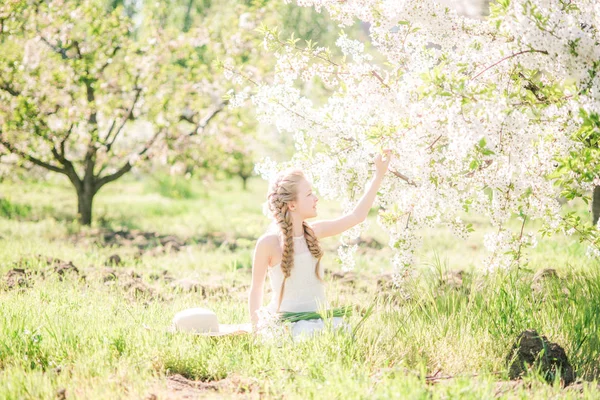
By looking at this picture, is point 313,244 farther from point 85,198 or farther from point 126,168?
point 85,198

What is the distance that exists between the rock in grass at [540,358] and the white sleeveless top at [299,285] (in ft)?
4.55

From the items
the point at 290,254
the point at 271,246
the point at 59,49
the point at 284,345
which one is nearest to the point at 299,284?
the point at 290,254

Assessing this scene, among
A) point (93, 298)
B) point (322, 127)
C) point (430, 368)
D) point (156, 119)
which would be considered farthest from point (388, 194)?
point (156, 119)

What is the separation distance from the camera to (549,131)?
4352mm

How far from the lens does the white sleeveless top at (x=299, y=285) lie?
457 cm

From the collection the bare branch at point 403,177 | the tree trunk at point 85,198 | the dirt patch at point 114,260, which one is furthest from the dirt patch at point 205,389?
the tree trunk at point 85,198

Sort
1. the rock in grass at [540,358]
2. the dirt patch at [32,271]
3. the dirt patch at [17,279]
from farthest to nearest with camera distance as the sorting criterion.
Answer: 1. the dirt patch at [32,271]
2. the dirt patch at [17,279]
3. the rock in grass at [540,358]

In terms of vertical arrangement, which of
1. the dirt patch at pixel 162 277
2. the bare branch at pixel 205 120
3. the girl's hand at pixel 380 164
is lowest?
the dirt patch at pixel 162 277

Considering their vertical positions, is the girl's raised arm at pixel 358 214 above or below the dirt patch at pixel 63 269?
above

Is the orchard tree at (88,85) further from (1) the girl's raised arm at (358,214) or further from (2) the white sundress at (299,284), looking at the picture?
(2) the white sundress at (299,284)

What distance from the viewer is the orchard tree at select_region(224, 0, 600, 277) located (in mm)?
3627

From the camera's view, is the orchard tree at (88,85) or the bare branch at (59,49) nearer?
the orchard tree at (88,85)

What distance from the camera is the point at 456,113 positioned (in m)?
3.64

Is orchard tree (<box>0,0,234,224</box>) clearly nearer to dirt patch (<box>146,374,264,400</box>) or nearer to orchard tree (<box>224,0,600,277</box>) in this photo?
orchard tree (<box>224,0,600,277</box>)
